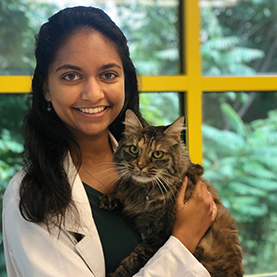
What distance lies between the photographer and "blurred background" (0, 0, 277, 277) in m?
2.24

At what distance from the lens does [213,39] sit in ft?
7.93

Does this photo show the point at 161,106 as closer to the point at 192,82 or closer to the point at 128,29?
the point at 192,82

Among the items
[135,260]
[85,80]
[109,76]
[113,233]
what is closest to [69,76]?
[85,80]

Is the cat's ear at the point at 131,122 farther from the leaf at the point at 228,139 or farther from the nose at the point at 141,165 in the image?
the leaf at the point at 228,139

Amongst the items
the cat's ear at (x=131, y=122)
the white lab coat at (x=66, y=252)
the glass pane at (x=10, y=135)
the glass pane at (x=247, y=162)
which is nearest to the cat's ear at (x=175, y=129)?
the cat's ear at (x=131, y=122)

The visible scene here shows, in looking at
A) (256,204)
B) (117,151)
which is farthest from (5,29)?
(256,204)

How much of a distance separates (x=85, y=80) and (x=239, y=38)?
155 cm

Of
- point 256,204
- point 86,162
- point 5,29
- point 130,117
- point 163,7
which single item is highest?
point 163,7

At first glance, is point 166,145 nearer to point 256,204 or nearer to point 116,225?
point 116,225

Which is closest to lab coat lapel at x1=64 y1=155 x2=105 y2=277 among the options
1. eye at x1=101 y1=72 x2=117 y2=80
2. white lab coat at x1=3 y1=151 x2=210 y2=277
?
white lab coat at x1=3 y1=151 x2=210 y2=277

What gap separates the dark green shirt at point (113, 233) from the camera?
4.66ft

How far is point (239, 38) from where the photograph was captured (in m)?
2.47

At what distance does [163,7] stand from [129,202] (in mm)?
1497

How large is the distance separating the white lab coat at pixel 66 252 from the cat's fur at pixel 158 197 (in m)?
0.11
